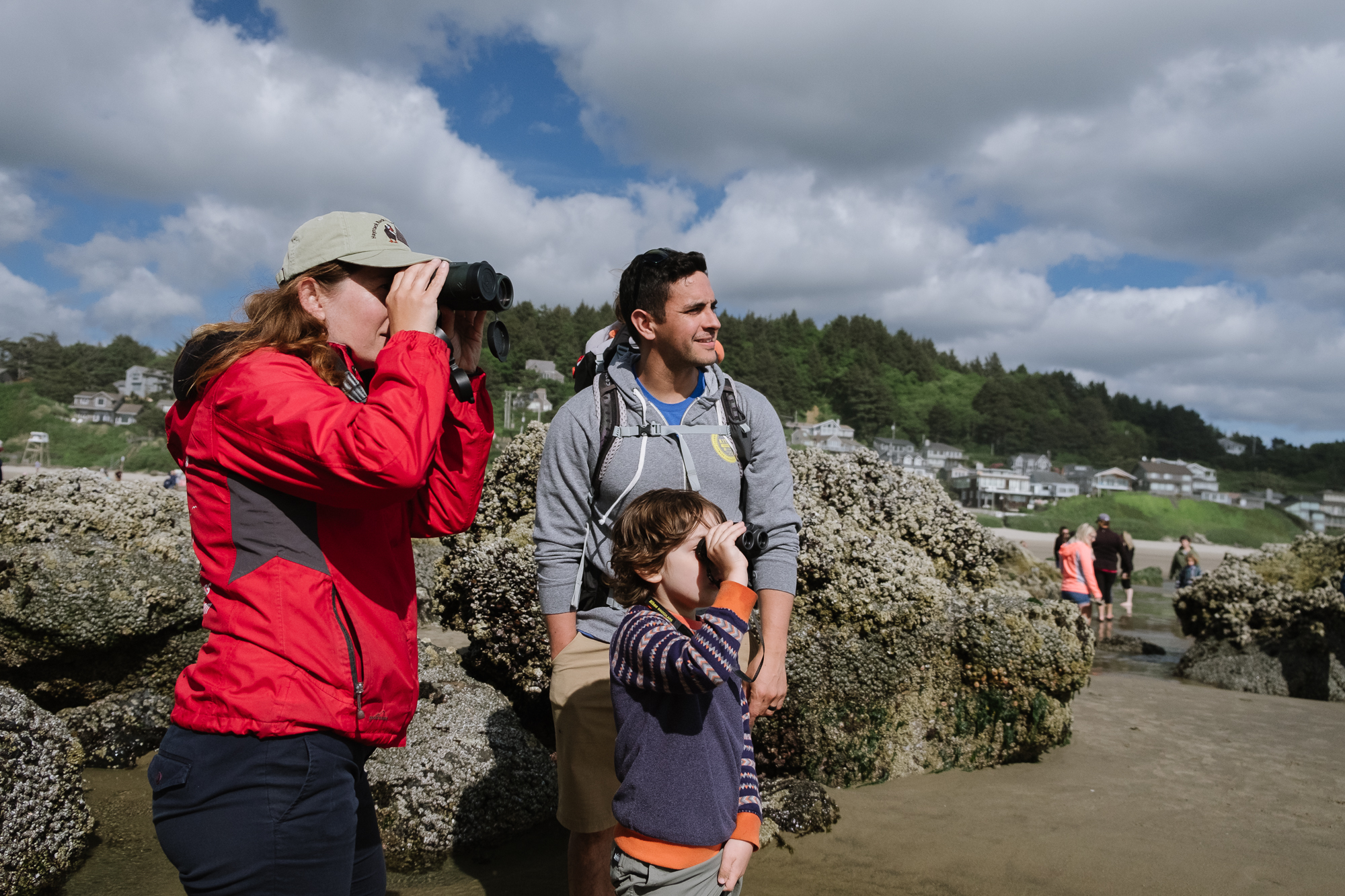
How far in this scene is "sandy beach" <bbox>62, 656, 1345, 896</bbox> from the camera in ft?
11.7

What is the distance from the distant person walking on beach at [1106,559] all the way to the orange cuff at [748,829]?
1209cm

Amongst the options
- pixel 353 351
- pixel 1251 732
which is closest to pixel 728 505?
pixel 353 351

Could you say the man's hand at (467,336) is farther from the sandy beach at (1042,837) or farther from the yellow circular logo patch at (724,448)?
the sandy beach at (1042,837)

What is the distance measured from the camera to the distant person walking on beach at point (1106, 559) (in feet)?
42.0

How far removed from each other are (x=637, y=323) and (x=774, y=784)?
2561 millimetres

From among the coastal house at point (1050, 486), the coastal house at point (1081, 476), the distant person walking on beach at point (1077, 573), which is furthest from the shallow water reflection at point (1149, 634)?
the coastal house at point (1081, 476)

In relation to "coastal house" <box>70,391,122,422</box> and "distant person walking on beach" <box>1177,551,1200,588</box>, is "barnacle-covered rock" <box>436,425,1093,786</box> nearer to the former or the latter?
"distant person walking on beach" <box>1177,551,1200,588</box>

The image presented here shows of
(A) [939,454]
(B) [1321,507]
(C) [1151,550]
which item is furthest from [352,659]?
(B) [1321,507]

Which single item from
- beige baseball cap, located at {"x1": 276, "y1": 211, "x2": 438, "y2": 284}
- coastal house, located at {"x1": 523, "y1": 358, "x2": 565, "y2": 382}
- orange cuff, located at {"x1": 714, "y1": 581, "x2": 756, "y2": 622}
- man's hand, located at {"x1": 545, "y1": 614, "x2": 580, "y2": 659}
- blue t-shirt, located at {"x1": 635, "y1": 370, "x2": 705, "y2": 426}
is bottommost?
man's hand, located at {"x1": 545, "y1": 614, "x2": 580, "y2": 659}

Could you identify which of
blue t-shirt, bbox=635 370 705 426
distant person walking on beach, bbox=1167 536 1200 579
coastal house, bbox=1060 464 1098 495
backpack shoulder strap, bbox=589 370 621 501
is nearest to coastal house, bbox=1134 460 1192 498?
coastal house, bbox=1060 464 1098 495

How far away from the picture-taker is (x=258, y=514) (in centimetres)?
160

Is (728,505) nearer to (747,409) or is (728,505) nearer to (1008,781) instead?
(747,409)

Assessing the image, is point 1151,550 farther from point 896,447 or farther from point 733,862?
point 896,447

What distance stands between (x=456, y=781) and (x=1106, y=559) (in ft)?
39.2
